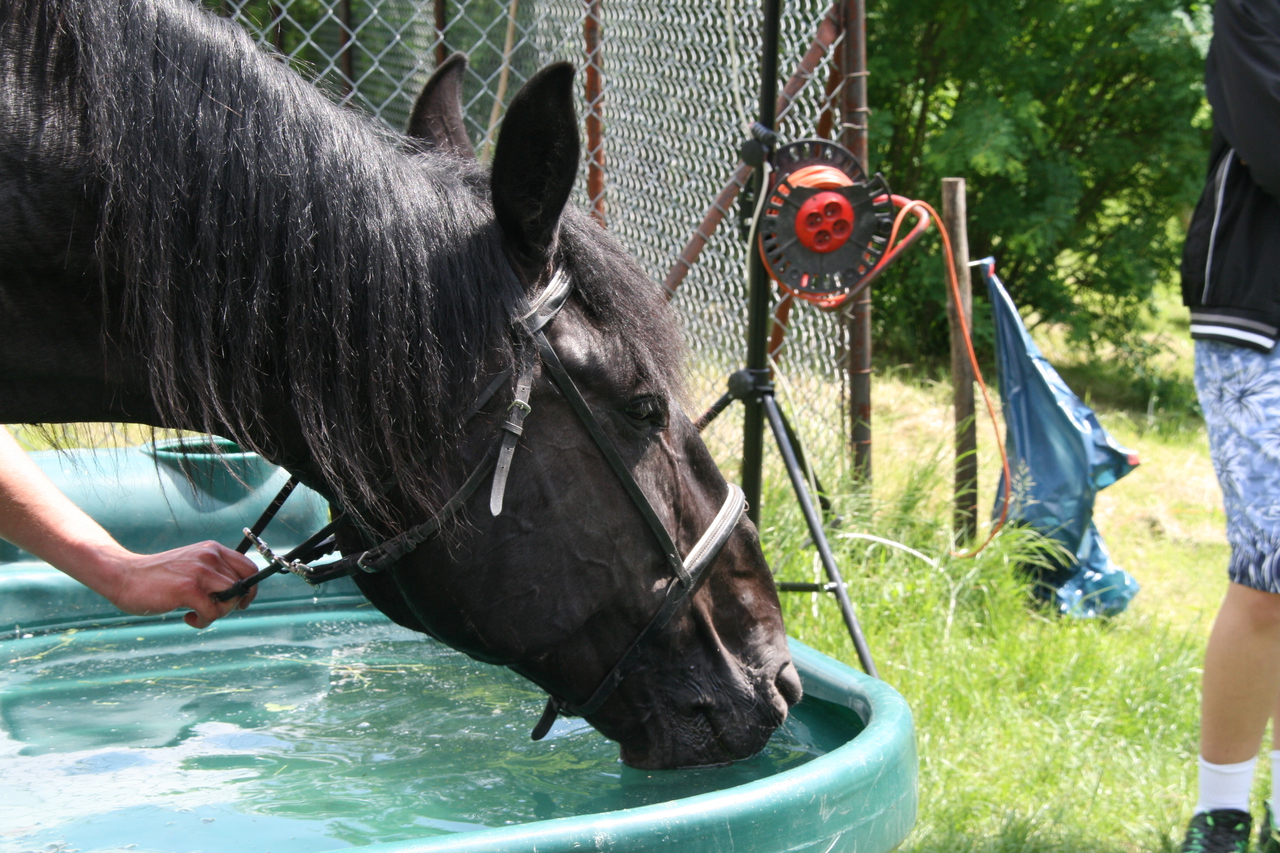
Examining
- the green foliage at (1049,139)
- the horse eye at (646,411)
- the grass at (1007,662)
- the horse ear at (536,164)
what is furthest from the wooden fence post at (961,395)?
the green foliage at (1049,139)

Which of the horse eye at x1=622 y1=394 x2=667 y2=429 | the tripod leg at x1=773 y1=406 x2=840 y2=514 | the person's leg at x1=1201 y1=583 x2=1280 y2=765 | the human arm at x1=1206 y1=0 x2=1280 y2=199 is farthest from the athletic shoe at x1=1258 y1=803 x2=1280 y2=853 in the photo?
the horse eye at x1=622 y1=394 x2=667 y2=429

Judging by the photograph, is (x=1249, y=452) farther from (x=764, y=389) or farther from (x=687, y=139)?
(x=687, y=139)

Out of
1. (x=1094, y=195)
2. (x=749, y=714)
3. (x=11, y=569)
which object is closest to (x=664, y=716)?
(x=749, y=714)

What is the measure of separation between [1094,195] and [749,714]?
24.9ft

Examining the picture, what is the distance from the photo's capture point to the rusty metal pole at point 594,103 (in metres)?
4.09

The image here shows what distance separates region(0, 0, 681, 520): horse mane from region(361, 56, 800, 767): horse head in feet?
0.29

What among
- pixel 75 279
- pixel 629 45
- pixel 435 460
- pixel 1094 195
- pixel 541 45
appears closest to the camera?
pixel 75 279

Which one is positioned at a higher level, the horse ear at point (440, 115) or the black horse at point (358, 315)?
the horse ear at point (440, 115)

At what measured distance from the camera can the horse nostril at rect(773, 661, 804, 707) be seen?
1.76 meters

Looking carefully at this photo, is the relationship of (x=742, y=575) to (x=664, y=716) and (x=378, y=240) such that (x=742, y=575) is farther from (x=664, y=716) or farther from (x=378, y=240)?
(x=378, y=240)

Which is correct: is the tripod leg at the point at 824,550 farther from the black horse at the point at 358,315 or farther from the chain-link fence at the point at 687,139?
the chain-link fence at the point at 687,139

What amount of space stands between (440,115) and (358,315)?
68cm

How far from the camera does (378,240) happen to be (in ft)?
4.47

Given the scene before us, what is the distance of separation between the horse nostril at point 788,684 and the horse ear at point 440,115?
1.05 meters
